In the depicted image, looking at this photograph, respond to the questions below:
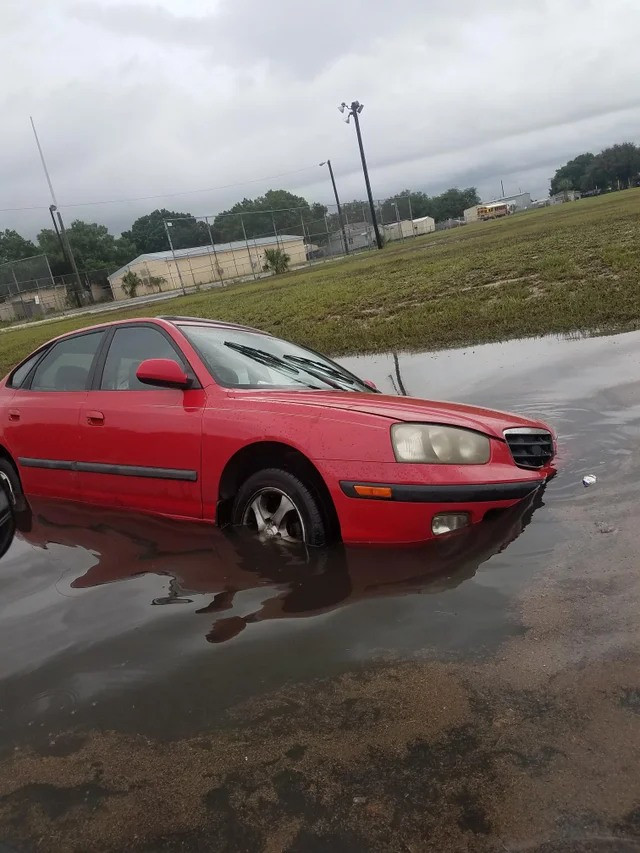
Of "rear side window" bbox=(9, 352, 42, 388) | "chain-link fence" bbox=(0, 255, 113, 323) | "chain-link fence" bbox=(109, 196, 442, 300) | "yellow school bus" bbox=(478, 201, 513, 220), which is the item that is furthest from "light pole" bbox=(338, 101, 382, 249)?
"yellow school bus" bbox=(478, 201, 513, 220)

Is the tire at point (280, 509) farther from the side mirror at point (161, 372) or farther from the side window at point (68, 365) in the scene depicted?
the side window at point (68, 365)

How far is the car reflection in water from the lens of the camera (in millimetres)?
3146

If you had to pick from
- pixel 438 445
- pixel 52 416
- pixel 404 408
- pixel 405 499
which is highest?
pixel 52 416

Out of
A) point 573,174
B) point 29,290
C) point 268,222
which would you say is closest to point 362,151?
point 268,222

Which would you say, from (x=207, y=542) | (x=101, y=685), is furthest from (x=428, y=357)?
(x=101, y=685)

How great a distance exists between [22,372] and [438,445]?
3455mm

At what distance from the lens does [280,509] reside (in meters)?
3.66

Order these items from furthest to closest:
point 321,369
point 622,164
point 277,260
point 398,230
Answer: point 622,164, point 398,230, point 277,260, point 321,369

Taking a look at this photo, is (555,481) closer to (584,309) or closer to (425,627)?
(425,627)

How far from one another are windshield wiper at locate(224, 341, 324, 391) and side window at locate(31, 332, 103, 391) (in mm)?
980

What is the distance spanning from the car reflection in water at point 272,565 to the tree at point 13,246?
10363 centimetres

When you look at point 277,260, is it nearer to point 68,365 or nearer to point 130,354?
point 68,365

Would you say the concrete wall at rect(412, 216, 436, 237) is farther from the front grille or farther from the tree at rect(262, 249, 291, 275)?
the front grille

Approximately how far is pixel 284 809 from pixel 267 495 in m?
1.88
